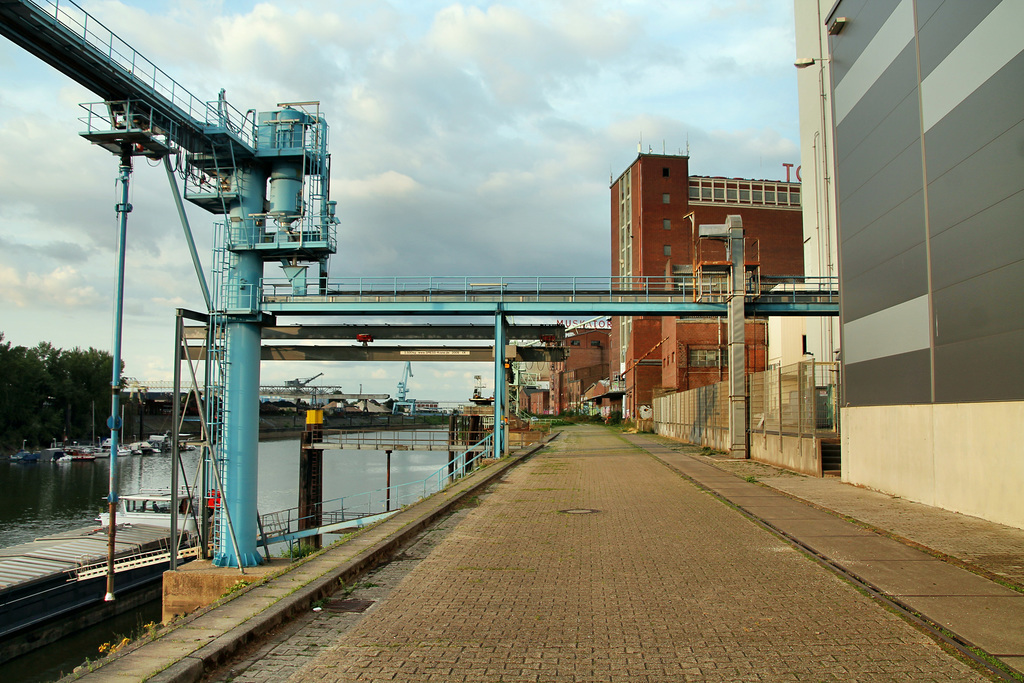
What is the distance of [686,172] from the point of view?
2847 inches

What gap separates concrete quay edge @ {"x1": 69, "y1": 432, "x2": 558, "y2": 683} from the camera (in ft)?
14.7

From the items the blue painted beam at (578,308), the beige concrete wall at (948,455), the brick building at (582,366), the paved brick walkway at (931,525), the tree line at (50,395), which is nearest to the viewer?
the paved brick walkway at (931,525)

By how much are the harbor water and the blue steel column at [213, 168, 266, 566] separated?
3966 mm

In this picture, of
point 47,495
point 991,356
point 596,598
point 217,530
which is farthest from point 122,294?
point 47,495

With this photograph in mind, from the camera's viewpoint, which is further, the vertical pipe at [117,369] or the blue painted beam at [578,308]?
the blue painted beam at [578,308]

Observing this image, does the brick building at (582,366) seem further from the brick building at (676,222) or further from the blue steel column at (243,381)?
the blue steel column at (243,381)

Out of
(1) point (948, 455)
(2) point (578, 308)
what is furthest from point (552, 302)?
(1) point (948, 455)

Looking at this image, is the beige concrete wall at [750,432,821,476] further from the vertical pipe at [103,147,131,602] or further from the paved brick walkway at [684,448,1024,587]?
the vertical pipe at [103,147,131,602]

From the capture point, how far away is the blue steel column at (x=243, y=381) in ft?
71.0

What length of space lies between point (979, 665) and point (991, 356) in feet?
24.7

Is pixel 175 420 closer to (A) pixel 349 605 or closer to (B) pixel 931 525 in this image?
(A) pixel 349 605

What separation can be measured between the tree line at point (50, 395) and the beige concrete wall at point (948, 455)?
272 ft

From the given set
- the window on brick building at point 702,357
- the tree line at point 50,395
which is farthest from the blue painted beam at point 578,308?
the tree line at point 50,395

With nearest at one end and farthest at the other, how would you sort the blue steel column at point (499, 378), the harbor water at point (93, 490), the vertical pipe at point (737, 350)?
the harbor water at point (93, 490) → the vertical pipe at point (737, 350) → the blue steel column at point (499, 378)
